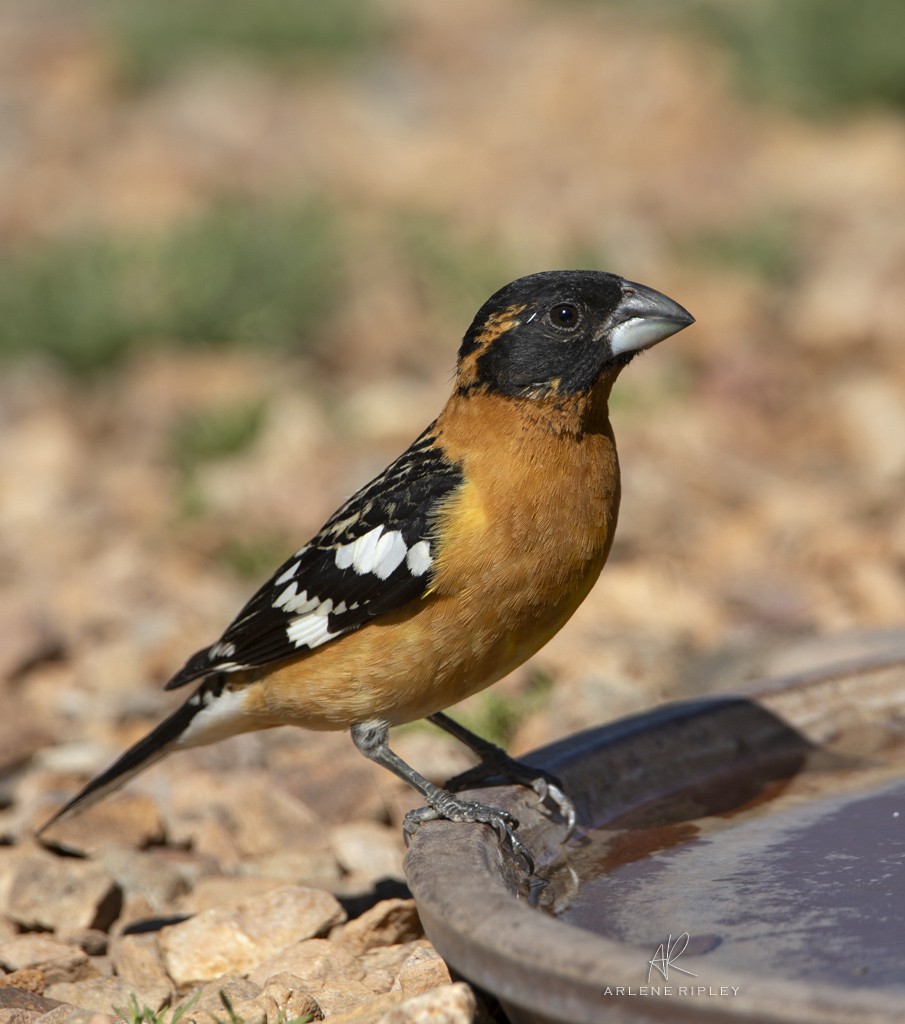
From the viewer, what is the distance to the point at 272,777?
564cm

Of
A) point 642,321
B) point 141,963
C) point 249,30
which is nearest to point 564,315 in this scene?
point 642,321

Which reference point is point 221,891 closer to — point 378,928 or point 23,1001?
point 378,928

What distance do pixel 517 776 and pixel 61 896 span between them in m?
1.42

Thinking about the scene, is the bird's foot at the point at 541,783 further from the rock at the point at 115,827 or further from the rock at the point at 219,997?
the rock at the point at 115,827

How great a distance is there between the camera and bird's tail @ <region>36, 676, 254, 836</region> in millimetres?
4852

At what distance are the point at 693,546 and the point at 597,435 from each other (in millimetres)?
3239

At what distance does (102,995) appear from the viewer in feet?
13.5

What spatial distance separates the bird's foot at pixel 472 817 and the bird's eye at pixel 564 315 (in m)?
1.33

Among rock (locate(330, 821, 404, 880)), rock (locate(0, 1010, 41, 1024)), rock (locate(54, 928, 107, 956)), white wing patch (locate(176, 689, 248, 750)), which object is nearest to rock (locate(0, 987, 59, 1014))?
rock (locate(0, 1010, 41, 1024))

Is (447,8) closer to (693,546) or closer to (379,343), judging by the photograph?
(379,343)

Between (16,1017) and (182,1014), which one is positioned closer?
(182,1014)

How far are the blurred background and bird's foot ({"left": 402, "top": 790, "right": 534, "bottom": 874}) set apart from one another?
1.33 meters

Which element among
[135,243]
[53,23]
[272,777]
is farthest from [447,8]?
[272,777]

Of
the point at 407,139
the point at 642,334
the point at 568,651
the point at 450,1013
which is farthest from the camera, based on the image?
the point at 407,139
